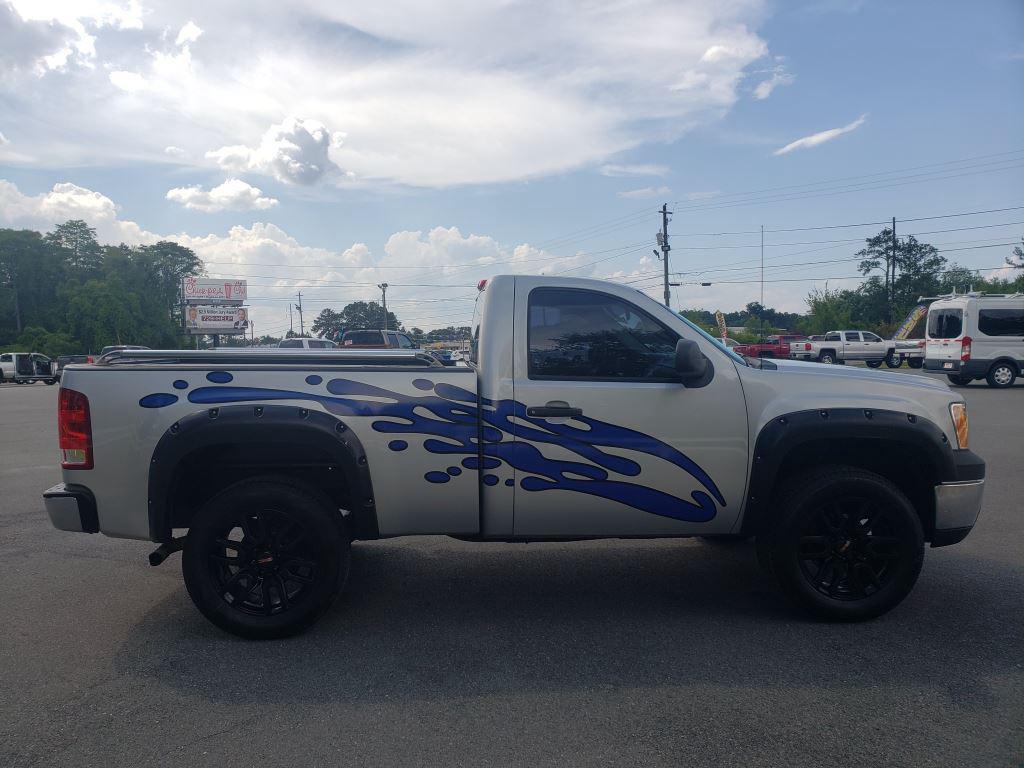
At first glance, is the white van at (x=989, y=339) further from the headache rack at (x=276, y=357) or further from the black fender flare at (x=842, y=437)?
the headache rack at (x=276, y=357)

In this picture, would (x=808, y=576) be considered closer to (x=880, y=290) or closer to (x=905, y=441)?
(x=905, y=441)

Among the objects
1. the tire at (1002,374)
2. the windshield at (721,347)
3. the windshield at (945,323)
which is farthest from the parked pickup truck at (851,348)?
the windshield at (721,347)

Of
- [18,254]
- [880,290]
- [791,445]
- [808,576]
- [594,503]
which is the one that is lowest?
[808,576]

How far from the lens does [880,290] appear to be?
224ft

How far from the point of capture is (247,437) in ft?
12.6

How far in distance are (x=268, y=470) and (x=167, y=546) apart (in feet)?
2.25

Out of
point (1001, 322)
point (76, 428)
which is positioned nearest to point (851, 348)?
point (1001, 322)

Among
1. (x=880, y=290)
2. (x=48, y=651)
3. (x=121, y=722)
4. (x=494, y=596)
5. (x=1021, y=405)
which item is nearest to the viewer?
(x=121, y=722)

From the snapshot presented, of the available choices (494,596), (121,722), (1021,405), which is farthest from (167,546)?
(1021,405)

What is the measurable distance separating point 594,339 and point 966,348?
66.1 feet

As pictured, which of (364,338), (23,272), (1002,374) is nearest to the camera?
(1002,374)

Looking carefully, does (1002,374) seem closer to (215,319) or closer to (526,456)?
(526,456)

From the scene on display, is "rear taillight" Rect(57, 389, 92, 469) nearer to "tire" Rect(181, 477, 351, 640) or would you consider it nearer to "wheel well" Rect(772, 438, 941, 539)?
"tire" Rect(181, 477, 351, 640)

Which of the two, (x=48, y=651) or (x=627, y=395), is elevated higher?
(x=627, y=395)
